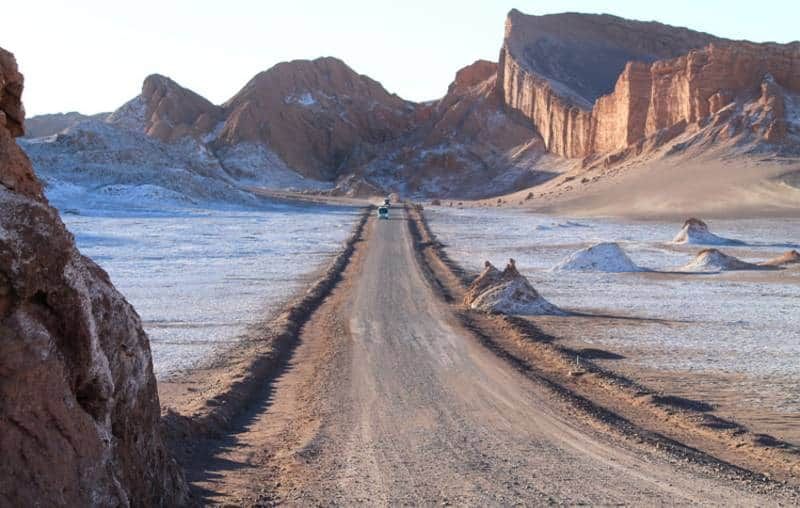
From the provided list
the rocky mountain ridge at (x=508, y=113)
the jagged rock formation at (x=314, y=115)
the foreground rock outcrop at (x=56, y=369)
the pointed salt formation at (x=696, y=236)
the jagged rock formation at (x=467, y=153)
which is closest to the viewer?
the foreground rock outcrop at (x=56, y=369)

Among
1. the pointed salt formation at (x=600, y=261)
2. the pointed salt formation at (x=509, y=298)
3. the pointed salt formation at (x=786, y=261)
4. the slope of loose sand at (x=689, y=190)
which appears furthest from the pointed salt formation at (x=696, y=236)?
the pointed salt formation at (x=509, y=298)

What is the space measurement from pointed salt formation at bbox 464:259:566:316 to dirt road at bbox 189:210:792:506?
190 inches

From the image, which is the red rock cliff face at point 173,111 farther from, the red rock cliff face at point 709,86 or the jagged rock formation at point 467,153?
the red rock cliff face at point 709,86

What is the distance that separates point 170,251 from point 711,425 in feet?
96.9

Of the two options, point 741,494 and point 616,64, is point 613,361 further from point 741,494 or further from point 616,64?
point 616,64

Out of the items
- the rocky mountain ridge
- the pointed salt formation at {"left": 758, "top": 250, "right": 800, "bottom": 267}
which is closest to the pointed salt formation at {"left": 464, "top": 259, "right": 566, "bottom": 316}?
the pointed salt formation at {"left": 758, "top": 250, "right": 800, "bottom": 267}

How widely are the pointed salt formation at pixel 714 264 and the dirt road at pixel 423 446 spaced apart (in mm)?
17005

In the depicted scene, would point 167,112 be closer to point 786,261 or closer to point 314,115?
point 314,115

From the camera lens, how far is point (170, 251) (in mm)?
36844

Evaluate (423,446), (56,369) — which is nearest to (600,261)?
(423,446)

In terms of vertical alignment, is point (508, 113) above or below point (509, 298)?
above

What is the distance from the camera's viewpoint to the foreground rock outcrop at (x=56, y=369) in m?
5.10

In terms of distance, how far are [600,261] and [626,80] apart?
201 ft

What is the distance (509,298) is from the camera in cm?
2034
